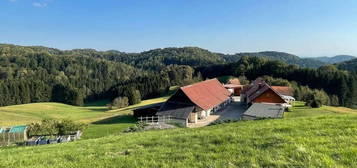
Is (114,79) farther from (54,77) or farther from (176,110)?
(176,110)

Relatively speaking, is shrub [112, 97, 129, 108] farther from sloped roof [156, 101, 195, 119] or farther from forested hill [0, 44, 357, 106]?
sloped roof [156, 101, 195, 119]

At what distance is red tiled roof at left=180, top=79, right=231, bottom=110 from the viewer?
1805 inches

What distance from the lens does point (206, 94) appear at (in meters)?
52.1

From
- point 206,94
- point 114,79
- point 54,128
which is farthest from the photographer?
point 114,79

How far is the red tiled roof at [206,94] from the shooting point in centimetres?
4584

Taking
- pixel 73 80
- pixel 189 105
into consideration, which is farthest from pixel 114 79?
pixel 189 105

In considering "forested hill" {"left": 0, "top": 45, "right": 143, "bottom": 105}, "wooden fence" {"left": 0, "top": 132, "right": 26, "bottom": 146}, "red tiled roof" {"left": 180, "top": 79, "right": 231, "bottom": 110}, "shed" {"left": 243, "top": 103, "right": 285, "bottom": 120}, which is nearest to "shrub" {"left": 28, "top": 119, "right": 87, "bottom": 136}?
"wooden fence" {"left": 0, "top": 132, "right": 26, "bottom": 146}

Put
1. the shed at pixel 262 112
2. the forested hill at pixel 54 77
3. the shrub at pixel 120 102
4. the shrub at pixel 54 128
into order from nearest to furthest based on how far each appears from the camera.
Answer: the shrub at pixel 54 128, the shed at pixel 262 112, the shrub at pixel 120 102, the forested hill at pixel 54 77

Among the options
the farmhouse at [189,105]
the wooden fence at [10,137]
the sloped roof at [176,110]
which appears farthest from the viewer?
the farmhouse at [189,105]

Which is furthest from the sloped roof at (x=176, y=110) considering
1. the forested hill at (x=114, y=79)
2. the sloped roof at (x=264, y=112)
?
the forested hill at (x=114, y=79)

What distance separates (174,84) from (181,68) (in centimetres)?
1101

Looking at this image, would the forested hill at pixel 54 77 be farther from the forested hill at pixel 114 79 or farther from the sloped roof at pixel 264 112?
the sloped roof at pixel 264 112

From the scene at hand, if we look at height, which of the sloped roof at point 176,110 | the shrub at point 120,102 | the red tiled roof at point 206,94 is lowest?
the shrub at point 120,102

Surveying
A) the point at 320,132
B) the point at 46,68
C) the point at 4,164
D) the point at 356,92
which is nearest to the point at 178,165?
the point at 320,132
